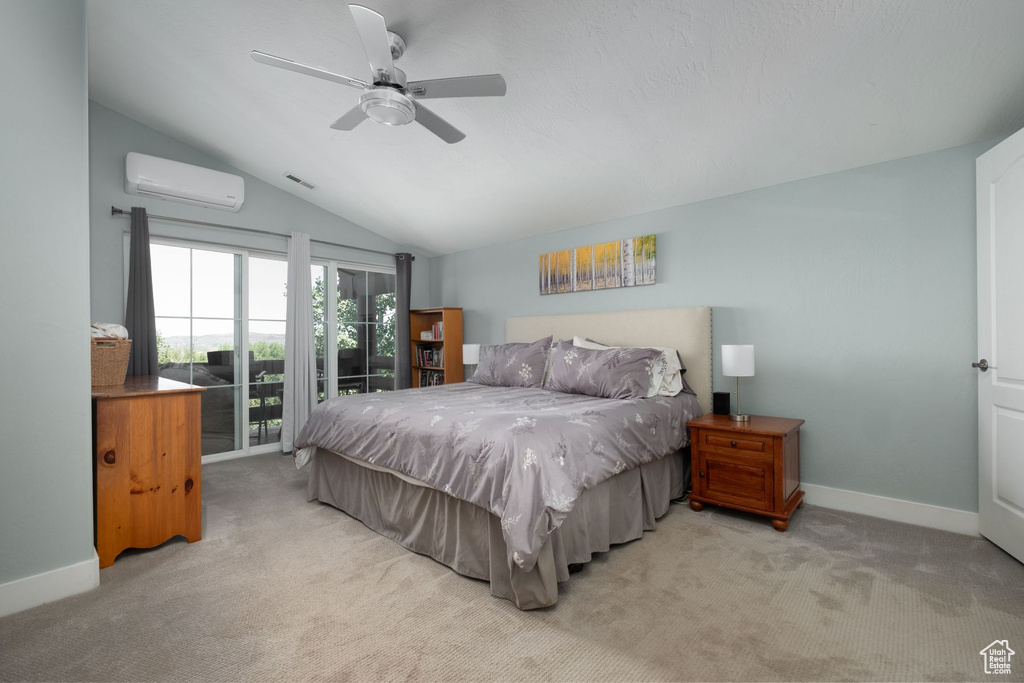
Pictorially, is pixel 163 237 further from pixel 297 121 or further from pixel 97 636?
pixel 97 636

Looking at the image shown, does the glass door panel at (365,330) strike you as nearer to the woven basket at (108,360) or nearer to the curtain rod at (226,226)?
the curtain rod at (226,226)

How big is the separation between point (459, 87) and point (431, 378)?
12.2 feet

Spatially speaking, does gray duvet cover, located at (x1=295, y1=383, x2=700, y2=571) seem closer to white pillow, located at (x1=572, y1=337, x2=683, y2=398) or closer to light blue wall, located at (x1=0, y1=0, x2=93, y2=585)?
white pillow, located at (x1=572, y1=337, x2=683, y2=398)

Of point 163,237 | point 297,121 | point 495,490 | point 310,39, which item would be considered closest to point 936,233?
point 495,490

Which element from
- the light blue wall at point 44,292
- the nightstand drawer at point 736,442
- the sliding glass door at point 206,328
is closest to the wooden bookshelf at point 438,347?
the sliding glass door at point 206,328

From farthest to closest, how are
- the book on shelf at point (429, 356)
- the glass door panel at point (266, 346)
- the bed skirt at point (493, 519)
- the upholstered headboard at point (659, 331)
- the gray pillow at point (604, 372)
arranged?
the book on shelf at point (429, 356) < the glass door panel at point (266, 346) < the upholstered headboard at point (659, 331) < the gray pillow at point (604, 372) < the bed skirt at point (493, 519)

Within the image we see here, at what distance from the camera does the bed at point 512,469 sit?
1796 mm

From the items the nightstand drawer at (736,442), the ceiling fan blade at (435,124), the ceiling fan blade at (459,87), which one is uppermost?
the ceiling fan blade at (459,87)

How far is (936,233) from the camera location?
98.8 inches

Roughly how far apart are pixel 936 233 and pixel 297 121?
4.15 m

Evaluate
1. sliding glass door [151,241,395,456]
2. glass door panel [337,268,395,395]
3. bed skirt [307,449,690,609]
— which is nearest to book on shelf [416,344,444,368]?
glass door panel [337,268,395,395]

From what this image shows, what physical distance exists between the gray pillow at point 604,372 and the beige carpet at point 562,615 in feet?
3.09

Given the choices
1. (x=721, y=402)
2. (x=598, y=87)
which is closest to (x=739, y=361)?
(x=721, y=402)

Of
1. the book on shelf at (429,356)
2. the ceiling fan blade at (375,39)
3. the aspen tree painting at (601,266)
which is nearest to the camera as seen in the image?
the ceiling fan blade at (375,39)
